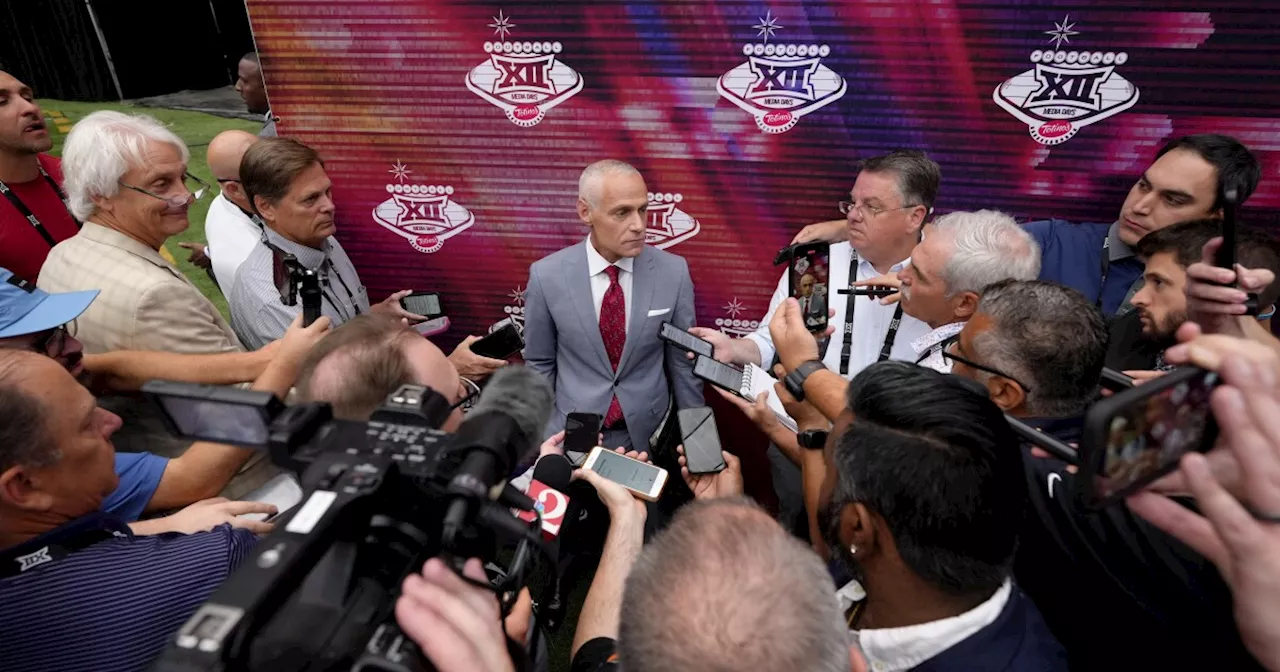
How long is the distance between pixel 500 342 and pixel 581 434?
104 cm

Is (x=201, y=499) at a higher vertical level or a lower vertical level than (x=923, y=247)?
lower

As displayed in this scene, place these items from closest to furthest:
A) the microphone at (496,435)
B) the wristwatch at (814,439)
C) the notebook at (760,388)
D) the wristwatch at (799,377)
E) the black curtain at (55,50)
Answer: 1. the microphone at (496,435)
2. the wristwatch at (814,439)
3. the wristwatch at (799,377)
4. the notebook at (760,388)
5. the black curtain at (55,50)

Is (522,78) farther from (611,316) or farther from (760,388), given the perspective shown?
(760,388)

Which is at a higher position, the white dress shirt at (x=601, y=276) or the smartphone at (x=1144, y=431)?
the smartphone at (x=1144, y=431)

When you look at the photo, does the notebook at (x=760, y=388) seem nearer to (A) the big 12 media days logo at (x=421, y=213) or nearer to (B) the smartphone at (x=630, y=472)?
(B) the smartphone at (x=630, y=472)

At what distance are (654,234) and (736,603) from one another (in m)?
2.89

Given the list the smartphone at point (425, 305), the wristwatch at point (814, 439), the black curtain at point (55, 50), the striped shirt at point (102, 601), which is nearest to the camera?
the striped shirt at point (102, 601)

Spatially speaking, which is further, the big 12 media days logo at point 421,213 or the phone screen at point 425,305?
the big 12 media days logo at point 421,213

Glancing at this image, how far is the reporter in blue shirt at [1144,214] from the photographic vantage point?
8.78 ft

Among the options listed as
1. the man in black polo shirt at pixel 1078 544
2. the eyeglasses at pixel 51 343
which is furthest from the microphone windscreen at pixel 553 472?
the eyeglasses at pixel 51 343

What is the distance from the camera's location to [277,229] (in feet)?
10.3

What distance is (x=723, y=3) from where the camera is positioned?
307 cm

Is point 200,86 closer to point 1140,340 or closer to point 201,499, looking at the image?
point 201,499

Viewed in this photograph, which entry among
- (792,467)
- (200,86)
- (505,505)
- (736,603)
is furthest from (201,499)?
(200,86)
